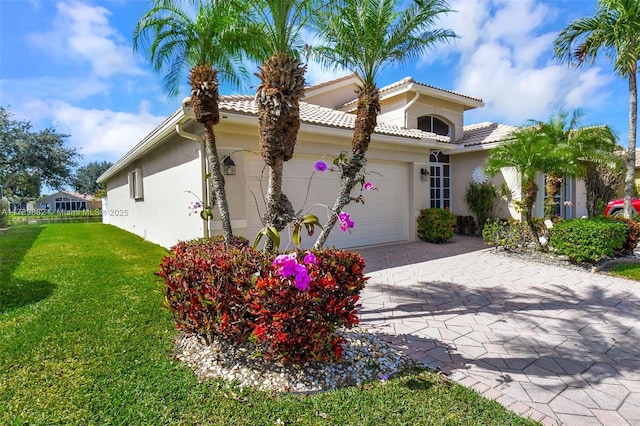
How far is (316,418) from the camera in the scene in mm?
2998

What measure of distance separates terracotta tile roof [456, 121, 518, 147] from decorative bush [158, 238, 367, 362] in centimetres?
1300

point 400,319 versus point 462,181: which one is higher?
point 462,181

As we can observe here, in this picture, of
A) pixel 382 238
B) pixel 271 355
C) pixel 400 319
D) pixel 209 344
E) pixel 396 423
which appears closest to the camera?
pixel 396 423

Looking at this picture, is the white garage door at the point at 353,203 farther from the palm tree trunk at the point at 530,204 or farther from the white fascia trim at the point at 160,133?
the palm tree trunk at the point at 530,204

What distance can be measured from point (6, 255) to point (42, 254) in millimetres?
998

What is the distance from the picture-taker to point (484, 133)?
1622cm

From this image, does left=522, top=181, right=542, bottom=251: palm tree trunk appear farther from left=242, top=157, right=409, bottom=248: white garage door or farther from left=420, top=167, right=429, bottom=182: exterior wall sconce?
left=242, top=157, right=409, bottom=248: white garage door

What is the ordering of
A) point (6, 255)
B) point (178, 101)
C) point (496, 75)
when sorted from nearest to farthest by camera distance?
point (178, 101)
point (6, 255)
point (496, 75)

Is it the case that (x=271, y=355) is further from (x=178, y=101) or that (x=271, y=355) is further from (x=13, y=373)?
(x=178, y=101)

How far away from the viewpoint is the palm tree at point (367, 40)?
17.9 ft

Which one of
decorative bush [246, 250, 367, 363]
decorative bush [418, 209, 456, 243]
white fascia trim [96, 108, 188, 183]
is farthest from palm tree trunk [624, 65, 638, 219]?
white fascia trim [96, 108, 188, 183]

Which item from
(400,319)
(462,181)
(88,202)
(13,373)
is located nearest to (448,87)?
(462,181)

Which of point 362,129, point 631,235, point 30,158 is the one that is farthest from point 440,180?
point 30,158

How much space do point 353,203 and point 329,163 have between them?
172 cm
